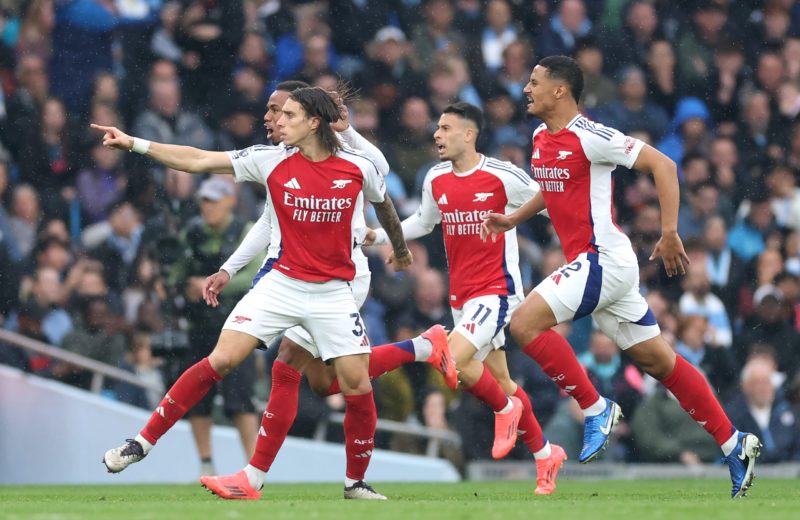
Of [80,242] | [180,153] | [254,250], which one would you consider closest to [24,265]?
[80,242]

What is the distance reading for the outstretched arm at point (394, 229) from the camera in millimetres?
8484

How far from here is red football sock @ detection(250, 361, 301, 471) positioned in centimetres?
836

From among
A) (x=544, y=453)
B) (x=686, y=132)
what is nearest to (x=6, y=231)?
(x=544, y=453)

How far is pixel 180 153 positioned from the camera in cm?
793

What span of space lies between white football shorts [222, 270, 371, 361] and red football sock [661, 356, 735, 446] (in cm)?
178

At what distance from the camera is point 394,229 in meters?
8.62

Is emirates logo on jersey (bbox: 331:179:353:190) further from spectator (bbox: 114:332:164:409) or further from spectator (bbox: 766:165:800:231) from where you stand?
spectator (bbox: 766:165:800:231)

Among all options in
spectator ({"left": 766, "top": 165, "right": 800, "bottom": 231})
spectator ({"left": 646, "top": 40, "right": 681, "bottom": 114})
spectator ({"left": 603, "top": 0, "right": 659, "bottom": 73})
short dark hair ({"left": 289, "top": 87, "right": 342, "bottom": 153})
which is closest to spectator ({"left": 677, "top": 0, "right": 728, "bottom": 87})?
spectator ({"left": 646, "top": 40, "right": 681, "bottom": 114})

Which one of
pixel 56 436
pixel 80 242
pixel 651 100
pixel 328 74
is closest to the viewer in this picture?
pixel 56 436

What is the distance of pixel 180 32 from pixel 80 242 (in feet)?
7.52

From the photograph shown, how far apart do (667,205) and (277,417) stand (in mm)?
2396

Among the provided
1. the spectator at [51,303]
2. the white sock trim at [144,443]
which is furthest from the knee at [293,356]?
the spectator at [51,303]

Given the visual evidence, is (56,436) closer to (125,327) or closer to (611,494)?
(125,327)

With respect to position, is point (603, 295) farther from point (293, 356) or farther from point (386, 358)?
point (293, 356)
